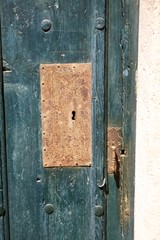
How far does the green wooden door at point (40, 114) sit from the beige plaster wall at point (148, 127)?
0.12m

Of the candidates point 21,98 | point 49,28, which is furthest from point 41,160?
point 49,28

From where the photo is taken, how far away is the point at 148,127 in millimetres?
1824

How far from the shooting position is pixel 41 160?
1.98 meters

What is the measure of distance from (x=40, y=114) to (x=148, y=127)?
425 millimetres

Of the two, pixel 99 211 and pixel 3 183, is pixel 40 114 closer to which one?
pixel 3 183

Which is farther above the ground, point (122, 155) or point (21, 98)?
point (21, 98)

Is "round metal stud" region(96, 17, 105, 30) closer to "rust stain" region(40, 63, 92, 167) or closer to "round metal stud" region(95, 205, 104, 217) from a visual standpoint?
"rust stain" region(40, 63, 92, 167)

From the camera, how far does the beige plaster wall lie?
176 centimetres

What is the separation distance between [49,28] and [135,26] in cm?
32

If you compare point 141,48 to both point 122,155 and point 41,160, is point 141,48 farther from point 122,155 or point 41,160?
point 41,160

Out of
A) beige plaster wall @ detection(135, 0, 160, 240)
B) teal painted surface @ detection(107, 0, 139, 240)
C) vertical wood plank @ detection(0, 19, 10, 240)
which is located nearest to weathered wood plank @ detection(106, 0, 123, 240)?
teal painted surface @ detection(107, 0, 139, 240)

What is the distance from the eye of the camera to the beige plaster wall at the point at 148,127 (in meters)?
1.76

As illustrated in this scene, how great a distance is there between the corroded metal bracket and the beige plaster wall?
0.45ft

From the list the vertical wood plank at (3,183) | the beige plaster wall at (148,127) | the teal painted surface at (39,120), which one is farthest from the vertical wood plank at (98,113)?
the vertical wood plank at (3,183)
